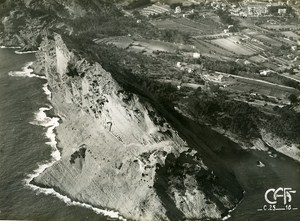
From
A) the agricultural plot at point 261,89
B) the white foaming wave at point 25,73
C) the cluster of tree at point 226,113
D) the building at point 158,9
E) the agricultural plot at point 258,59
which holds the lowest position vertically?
the white foaming wave at point 25,73

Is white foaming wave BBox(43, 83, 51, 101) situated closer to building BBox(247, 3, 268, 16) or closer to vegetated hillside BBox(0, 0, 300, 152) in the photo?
vegetated hillside BBox(0, 0, 300, 152)

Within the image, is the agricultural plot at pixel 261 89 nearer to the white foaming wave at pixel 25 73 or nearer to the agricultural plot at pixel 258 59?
the agricultural plot at pixel 258 59

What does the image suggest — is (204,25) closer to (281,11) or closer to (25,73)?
(281,11)

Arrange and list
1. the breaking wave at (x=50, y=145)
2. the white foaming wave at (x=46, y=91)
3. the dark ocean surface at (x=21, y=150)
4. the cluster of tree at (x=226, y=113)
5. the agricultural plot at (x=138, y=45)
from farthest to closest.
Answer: the agricultural plot at (x=138, y=45) → the white foaming wave at (x=46, y=91) → the cluster of tree at (x=226, y=113) → the breaking wave at (x=50, y=145) → the dark ocean surface at (x=21, y=150)

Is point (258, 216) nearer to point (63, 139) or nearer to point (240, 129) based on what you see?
point (240, 129)

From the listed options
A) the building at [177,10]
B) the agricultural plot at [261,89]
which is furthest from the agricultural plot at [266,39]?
the building at [177,10]

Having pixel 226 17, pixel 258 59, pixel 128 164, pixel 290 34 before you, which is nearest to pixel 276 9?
pixel 290 34

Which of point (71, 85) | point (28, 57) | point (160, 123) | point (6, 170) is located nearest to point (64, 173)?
point (6, 170)
